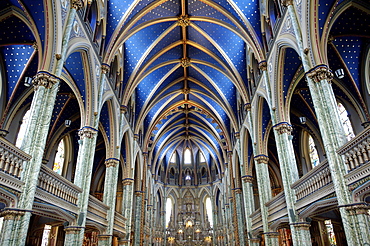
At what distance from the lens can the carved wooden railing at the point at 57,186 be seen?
33.2 ft

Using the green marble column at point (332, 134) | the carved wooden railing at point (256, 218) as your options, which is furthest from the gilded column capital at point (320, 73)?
the carved wooden railing at point (256, 218)

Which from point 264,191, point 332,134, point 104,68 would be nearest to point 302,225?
point 332,134

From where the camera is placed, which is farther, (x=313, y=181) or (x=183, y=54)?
(x=183, y=54)

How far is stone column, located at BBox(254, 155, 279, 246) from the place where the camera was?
1614 centimetres

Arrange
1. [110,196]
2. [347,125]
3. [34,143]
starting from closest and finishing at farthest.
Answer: [34,143] → [347,125] → [110,196]

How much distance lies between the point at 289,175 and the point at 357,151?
5261 millimetres

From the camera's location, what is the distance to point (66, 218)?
11.5 m

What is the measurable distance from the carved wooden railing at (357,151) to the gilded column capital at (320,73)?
101 inches

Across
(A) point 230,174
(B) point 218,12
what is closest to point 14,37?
(B) point 218,12

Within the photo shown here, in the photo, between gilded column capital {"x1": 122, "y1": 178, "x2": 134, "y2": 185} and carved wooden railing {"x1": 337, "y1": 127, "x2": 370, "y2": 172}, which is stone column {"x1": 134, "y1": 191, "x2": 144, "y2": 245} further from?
carved wooden railing {"x1": 337, "y1": 127, "x2": 370, "y2": 172}

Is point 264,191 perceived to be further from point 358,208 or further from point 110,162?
point 110,162

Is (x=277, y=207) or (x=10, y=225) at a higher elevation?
(x=277, y=207)

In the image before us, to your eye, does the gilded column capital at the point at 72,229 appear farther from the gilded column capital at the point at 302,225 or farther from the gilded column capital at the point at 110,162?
the gilded column capital at the point at 302,225

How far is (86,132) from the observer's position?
1419 cm
